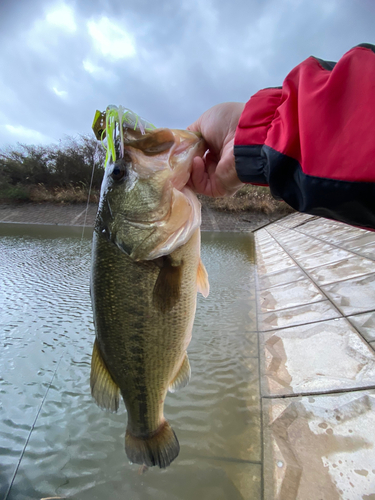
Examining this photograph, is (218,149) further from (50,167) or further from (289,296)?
(50,167)

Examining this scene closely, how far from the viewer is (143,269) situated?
1375 millimetres

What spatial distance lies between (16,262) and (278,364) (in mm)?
6796

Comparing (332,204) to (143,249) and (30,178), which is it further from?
(30,178)

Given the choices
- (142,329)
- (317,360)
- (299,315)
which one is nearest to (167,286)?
(142,329)

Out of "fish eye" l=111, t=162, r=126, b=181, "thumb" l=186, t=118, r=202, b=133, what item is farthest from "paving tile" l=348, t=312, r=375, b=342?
"fish eye" l=111, t=162, r=126, b=181

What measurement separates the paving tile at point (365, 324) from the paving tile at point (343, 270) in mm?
1304

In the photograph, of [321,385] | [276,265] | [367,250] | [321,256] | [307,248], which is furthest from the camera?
[307,248]

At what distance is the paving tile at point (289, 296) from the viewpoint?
13.3 ft

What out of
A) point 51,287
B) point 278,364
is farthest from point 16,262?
point 278,364

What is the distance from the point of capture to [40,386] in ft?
9.04

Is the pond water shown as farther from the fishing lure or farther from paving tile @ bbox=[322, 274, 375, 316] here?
the fishing lure

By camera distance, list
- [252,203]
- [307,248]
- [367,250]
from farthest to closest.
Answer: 1. [252,203]
2. [307,248]
3. [367,250]

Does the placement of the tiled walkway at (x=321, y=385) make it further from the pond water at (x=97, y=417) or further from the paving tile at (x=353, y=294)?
the pond water at (x=97, y=417)

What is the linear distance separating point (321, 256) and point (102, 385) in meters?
5.59
